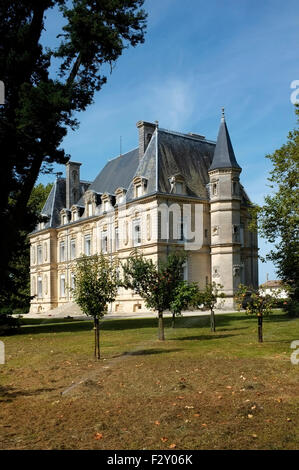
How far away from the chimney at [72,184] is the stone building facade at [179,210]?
5.44 meters

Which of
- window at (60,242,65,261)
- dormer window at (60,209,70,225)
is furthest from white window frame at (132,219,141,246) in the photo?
window at (60,242,65,261)

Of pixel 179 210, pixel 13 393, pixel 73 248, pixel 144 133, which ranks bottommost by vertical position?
pixel 13 393

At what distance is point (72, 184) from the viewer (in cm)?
4862

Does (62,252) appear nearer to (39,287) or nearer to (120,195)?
(39,287)

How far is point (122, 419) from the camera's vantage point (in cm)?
719

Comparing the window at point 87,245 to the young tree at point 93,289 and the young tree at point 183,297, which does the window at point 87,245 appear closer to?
the young tree at point 183,297

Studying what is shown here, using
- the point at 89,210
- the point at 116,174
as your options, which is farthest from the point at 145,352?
the point at 89,210

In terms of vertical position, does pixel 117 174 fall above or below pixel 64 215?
above

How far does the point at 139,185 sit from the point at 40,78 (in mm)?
26625

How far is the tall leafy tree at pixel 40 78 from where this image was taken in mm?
8398

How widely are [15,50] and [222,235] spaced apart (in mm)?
28371

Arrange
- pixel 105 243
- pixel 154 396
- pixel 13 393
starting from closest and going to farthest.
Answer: pixel 154 396
pixel 13 393
pixel 105 243

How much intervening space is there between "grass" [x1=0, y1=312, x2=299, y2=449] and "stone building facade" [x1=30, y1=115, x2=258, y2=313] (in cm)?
1971

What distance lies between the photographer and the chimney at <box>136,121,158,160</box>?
38.4 metres
